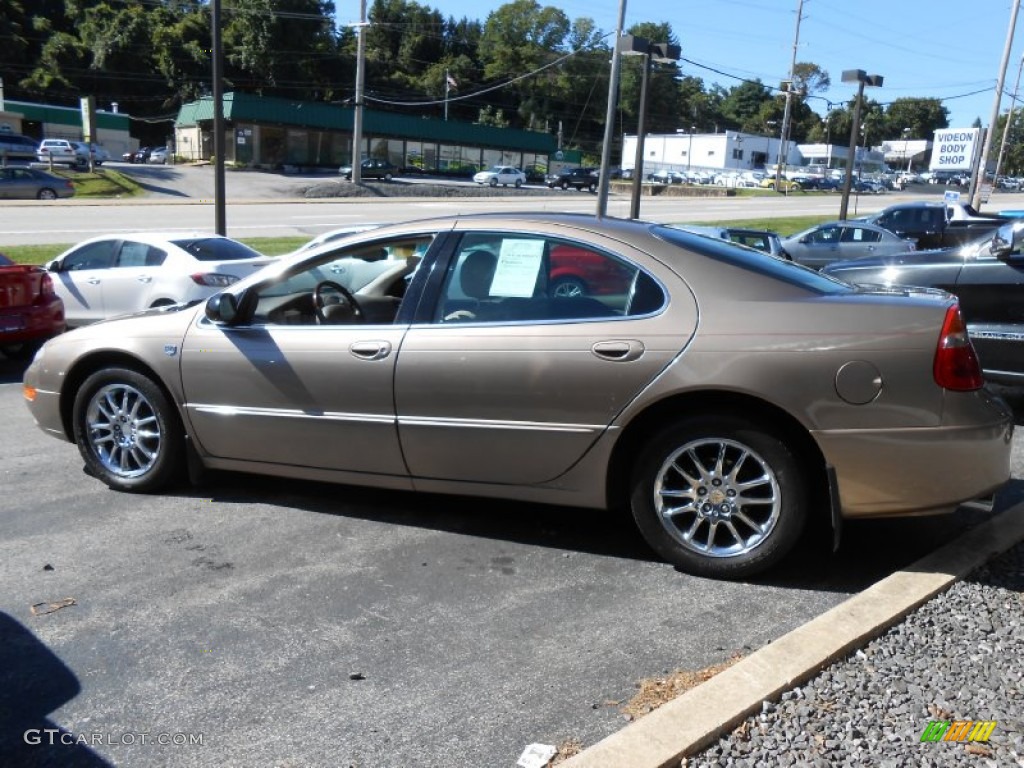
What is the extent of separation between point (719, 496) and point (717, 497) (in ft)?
0.03

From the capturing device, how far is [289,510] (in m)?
4.93

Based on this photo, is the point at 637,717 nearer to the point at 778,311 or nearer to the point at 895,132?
the point at 778,311

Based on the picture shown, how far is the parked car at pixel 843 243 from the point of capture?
18.8 m

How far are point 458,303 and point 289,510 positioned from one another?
156 centimetres

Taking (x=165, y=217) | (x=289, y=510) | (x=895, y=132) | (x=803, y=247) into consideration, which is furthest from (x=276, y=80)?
(x=895, y=132)

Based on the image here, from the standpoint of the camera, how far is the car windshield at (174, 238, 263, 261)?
11.1 meters

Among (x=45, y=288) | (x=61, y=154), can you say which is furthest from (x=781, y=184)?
(x=45, y=288)

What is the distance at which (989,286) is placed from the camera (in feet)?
23.3

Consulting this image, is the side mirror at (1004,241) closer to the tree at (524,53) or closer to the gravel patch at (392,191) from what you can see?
the gravel patch at (392,191)

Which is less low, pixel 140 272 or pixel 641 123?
pixel 641 123

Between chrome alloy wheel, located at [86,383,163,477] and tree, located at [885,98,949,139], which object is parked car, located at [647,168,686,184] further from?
tree, located at [885,98,949,139]

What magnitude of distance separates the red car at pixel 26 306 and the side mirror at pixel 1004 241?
8.90m
